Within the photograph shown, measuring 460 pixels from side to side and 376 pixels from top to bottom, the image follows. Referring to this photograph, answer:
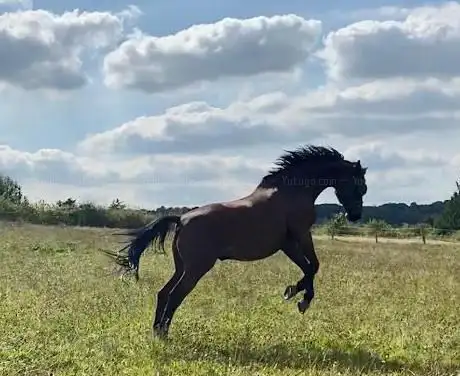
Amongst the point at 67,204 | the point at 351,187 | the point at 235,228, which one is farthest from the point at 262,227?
the point at 67,204

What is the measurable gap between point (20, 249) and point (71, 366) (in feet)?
54.3

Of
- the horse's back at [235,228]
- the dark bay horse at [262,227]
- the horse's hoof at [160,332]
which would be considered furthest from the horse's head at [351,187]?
the horse's hoof at [160,332]

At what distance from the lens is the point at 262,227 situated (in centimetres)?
995

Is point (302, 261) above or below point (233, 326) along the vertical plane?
above

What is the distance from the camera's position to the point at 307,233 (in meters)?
10.2

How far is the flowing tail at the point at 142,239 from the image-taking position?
34.0 feet

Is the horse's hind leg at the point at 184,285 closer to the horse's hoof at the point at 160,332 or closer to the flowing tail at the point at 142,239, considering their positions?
the horse's hoof at the point at 160,332

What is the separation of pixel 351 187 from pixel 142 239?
2.94 m

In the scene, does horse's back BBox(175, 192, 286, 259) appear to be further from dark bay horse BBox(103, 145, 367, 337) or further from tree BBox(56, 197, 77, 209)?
tree BBox(56, 197, 77, 209)

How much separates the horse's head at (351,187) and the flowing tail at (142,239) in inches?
93.9

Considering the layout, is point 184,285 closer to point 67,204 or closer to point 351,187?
point 351,187

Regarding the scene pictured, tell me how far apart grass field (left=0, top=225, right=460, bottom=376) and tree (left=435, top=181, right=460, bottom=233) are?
154ft

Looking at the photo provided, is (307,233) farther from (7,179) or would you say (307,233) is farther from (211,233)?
(7,179)

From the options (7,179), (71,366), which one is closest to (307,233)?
(71,366)
